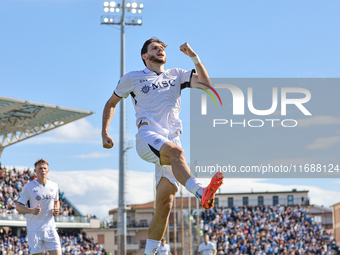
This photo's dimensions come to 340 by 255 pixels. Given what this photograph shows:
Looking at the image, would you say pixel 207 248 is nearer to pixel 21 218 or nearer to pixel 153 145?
pixel 153 145

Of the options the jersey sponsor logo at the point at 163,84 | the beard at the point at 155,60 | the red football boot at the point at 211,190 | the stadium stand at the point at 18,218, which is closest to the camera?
the red football boot at the point at 211,190

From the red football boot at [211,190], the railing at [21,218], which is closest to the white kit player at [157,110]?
the red football boot at [211,190]

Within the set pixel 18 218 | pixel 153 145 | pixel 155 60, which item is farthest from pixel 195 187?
pixel 18 218

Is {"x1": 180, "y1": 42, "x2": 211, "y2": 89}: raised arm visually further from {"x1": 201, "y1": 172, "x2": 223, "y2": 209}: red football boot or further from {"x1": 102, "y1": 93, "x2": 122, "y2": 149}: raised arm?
{"x1": 201, "y1": 172, "x2": 223, "y2": 209}: red football boot

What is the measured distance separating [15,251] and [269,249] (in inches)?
697

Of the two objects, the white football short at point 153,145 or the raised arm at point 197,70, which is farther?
the raised arm at point 197,70

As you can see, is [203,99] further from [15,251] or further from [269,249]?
[269,249]

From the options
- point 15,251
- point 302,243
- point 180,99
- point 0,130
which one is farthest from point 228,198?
point 180,99

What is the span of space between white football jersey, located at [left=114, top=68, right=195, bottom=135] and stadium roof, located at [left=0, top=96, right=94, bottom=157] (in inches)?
1046

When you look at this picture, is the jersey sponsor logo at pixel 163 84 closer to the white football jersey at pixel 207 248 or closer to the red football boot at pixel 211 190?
the red football boot at pixel 211 190

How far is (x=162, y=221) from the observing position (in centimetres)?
568

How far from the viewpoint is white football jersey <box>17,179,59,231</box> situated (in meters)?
8.35

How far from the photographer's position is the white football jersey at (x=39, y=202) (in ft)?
27.4

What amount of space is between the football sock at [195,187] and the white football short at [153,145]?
1.85 feet
